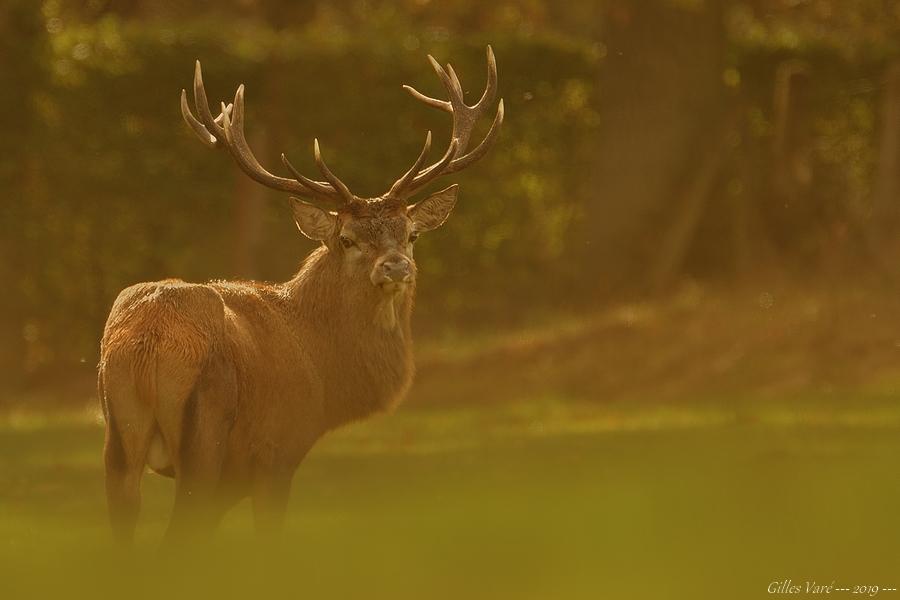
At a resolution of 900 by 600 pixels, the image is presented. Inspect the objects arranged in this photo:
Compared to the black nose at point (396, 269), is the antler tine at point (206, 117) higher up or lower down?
higher up

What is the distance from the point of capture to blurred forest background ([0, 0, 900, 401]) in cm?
1894

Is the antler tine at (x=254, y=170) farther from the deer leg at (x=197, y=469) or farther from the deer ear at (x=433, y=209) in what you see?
the deer leg at (x=197, y=469)

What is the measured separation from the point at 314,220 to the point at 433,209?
86 centimetres

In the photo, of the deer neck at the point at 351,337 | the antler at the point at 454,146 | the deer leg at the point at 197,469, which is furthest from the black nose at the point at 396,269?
the deer leg at the point at 197,469

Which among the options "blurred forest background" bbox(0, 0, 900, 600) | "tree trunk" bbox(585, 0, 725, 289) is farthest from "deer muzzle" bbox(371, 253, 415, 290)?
"tree trunk" bbox(585, 0, 725, 289)

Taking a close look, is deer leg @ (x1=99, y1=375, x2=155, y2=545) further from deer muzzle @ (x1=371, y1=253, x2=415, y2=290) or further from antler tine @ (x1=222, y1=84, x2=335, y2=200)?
antler tine @ (x1=222, y1=84, x2=335, y2=200)

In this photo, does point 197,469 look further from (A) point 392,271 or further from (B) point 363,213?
(B) point 363,213

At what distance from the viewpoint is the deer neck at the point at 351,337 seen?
10352 mm

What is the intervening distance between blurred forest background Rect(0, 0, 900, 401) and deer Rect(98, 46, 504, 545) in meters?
7.53

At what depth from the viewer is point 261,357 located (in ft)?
31.8

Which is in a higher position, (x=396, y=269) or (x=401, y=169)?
(x=401, y=169)

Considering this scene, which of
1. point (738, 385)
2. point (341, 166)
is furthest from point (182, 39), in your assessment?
point (738, 385)

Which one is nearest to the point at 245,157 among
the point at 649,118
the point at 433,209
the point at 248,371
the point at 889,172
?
the point at 433,209

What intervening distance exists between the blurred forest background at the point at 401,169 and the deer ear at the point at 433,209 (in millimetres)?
7830
